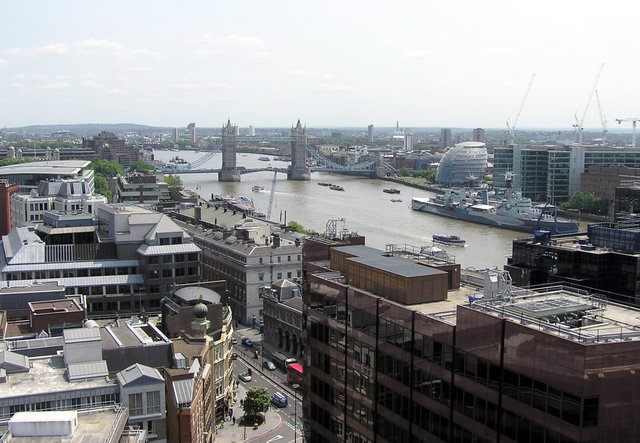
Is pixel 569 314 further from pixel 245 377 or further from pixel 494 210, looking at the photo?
pixel 494 210

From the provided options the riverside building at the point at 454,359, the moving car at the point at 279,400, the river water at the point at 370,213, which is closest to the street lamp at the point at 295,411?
the moving car at the point at 279,400

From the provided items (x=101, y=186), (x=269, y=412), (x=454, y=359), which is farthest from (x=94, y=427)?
(x=101, y=186)

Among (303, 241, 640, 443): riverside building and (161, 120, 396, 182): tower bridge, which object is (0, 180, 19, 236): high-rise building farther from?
(161, 120, 396, 182): tower bridge

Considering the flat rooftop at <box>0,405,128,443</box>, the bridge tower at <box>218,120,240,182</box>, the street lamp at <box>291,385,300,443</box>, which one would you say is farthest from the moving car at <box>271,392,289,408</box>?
the bridge tower at <box>218,120,240,182</box>

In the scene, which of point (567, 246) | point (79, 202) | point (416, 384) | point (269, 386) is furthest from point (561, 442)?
point (79, 202)

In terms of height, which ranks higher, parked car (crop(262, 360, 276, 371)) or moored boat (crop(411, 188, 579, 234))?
moored boat (crop(411, 188, 579, 234))

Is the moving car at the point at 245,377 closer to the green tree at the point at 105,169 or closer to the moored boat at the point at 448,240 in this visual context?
the moored boat at the point at 448,240
